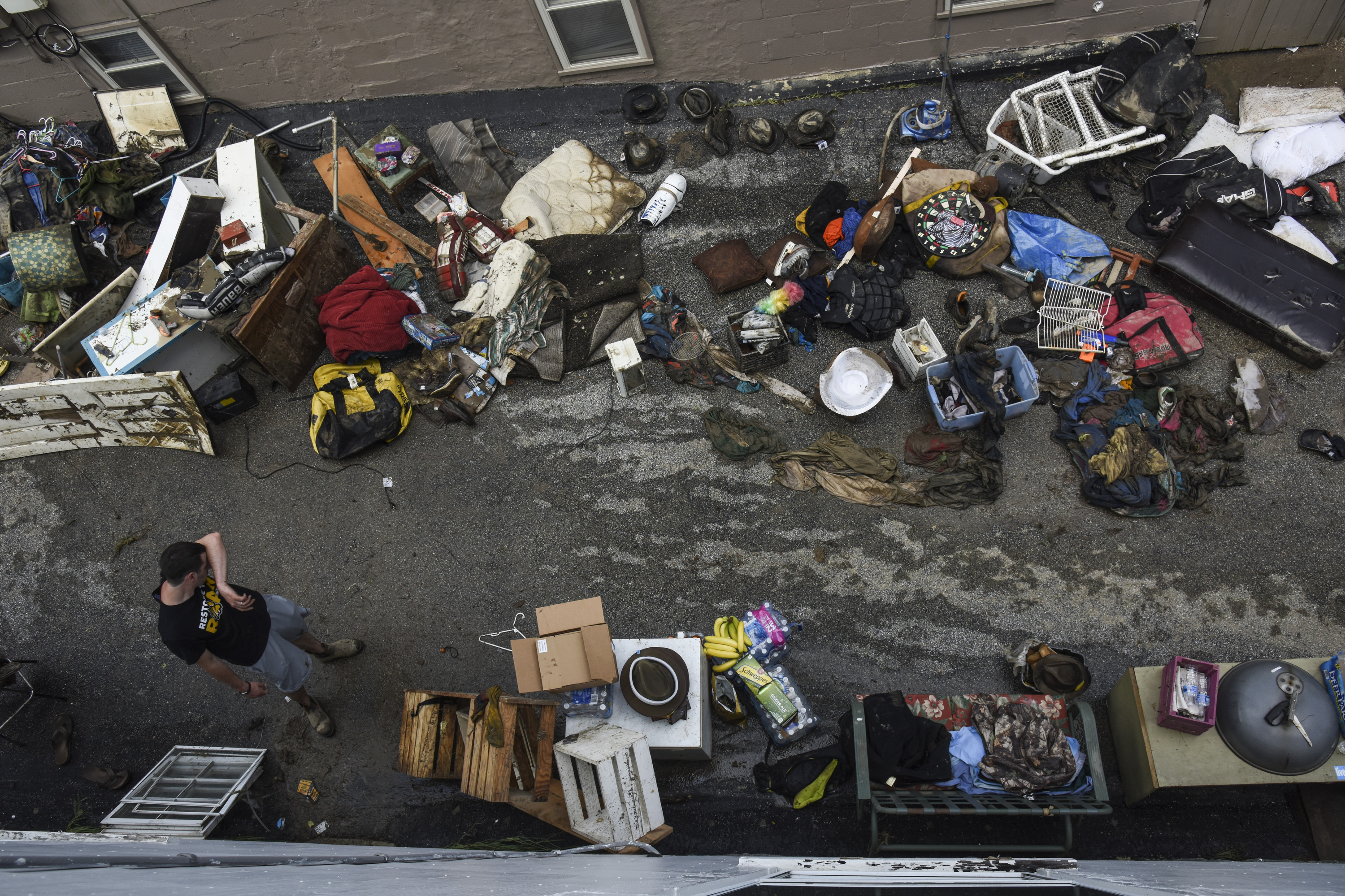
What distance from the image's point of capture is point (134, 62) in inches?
313

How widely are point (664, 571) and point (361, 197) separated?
207 inches

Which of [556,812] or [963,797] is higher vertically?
[556,812]

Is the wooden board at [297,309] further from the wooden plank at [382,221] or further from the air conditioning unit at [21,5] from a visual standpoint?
the air conditioning unit at [21,5]

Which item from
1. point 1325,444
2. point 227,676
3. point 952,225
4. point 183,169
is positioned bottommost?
point 1325,444

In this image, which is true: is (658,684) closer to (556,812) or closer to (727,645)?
(727,645)

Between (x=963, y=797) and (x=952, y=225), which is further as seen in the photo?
(x=952, y=225)

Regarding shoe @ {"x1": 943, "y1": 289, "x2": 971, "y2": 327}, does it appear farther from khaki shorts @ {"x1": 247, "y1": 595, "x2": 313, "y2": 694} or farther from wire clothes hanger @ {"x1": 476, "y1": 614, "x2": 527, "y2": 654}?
khaki shorts @ {"x1": 247, "y1": 595, "x2": 313, "y2": 694}

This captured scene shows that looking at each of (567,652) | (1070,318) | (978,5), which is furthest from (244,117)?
(1070,318)

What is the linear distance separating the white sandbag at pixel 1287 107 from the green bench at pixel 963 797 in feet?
19.2

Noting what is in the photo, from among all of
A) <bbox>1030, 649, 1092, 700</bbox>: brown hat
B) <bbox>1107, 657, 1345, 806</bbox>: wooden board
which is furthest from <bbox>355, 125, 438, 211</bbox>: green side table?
<bbox>1107, 657, 1345, 806</bbox>: wooden board

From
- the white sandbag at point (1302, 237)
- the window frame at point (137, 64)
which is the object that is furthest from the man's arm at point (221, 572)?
the white sandbag at point (1302, 237)

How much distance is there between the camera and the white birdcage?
6383 mm

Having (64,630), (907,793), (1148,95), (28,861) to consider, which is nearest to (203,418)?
(64,630)

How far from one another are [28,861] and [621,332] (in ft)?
16.9
